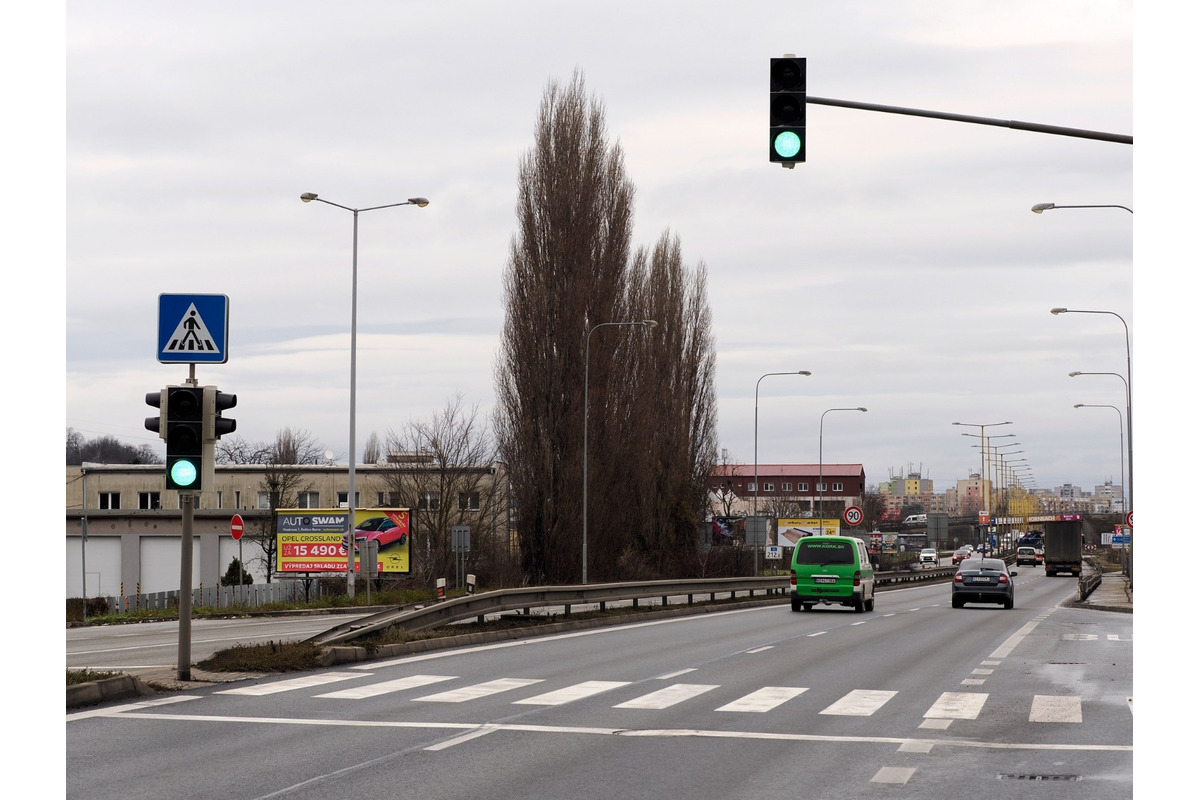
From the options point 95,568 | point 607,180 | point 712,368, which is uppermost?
point 607,180

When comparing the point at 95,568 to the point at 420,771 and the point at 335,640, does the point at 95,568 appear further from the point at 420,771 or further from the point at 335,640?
the point at 420,771

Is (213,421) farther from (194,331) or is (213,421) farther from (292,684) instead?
(292,684)

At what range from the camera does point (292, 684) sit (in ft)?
50.0

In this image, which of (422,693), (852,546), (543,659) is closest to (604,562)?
(852,546)

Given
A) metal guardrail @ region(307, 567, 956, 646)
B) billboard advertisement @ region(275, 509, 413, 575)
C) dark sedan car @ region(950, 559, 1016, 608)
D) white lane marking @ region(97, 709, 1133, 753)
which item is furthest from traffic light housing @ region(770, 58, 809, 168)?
billboard advertisement @ region(275, 509, 413, 575)

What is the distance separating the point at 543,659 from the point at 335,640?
2902 mm

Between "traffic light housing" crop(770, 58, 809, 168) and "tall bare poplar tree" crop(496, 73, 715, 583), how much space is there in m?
→ 31.1

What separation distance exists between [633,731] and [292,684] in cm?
516

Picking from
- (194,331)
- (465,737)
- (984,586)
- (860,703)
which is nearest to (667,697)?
(860,703)

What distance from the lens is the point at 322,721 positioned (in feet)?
39.9

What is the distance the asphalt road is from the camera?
9148 millimetres

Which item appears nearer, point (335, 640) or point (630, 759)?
point (630, 759)

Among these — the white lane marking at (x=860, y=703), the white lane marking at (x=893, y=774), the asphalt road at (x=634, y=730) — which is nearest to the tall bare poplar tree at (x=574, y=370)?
the asphalt road at (x=634, y=730)

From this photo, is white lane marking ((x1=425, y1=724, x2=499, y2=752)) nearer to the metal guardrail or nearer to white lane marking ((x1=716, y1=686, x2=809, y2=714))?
white lane marking ((x1=716, y1=686, x2=809, y2=714))
